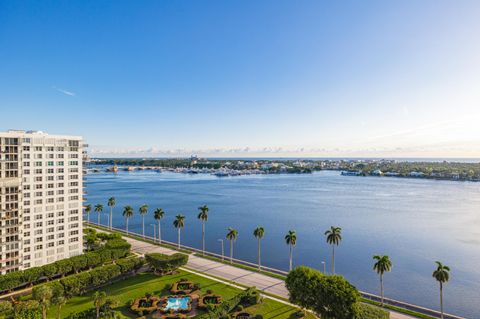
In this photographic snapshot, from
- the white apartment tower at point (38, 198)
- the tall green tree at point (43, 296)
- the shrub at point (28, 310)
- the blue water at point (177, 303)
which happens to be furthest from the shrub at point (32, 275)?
the blue water at point (177, 303)

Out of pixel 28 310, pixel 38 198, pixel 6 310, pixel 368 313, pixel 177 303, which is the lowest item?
pixel 177 303

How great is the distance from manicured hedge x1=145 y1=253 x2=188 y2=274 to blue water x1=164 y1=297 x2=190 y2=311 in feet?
38.6

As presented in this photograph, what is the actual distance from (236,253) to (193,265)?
79.1 feet

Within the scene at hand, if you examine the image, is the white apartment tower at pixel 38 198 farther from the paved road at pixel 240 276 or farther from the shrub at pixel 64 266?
the paved road at pixel 240 276

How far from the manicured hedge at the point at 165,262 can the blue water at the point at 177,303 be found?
38.6 ft

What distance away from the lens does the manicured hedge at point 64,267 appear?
57.7 m

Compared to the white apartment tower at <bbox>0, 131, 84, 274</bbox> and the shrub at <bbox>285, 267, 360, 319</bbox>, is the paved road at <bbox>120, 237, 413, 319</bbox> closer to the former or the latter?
the shrub at <bbox>285, 267, 360, 319</bbox>

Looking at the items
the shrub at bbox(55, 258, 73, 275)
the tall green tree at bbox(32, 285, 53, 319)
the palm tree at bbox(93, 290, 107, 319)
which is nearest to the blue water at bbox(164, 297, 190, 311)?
the palm tree at bbox(93, 290, 107, 319)

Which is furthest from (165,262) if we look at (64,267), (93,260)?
(64,267)

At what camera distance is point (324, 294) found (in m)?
44.3

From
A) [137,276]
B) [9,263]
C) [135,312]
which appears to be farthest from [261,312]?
[9,263]

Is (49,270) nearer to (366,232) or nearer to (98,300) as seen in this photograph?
(98,300)

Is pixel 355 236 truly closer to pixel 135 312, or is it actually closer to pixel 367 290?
pixel 367 290

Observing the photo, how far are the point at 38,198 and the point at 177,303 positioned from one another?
144 ft
